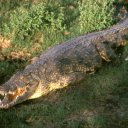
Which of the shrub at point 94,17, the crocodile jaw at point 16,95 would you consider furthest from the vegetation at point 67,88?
the crocodile jaw at point 16,95

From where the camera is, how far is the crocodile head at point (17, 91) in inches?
275

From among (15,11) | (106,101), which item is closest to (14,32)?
(15,11)

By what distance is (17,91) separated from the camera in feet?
23.5

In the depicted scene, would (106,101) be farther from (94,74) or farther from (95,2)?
(95,2)

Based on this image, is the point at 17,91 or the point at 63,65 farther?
the point at 63,65

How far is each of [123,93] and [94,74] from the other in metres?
0.98

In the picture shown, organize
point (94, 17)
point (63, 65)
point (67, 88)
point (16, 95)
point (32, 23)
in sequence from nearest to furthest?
point (16, 95) → point (67, 88) → point (63, 65) → point (94, 17) → point (32, 23)

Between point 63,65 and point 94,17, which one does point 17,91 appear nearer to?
point 63,65

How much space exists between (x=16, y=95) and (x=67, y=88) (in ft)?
3.08

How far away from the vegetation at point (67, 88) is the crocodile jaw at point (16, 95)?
0.11m

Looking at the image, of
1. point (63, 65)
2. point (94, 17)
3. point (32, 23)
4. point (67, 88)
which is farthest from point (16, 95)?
point (94, 17)

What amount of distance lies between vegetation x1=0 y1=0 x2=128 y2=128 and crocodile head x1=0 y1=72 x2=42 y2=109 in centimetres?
12

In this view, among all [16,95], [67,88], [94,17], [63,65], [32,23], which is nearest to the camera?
[16,95]

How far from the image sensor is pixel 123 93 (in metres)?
6.97
